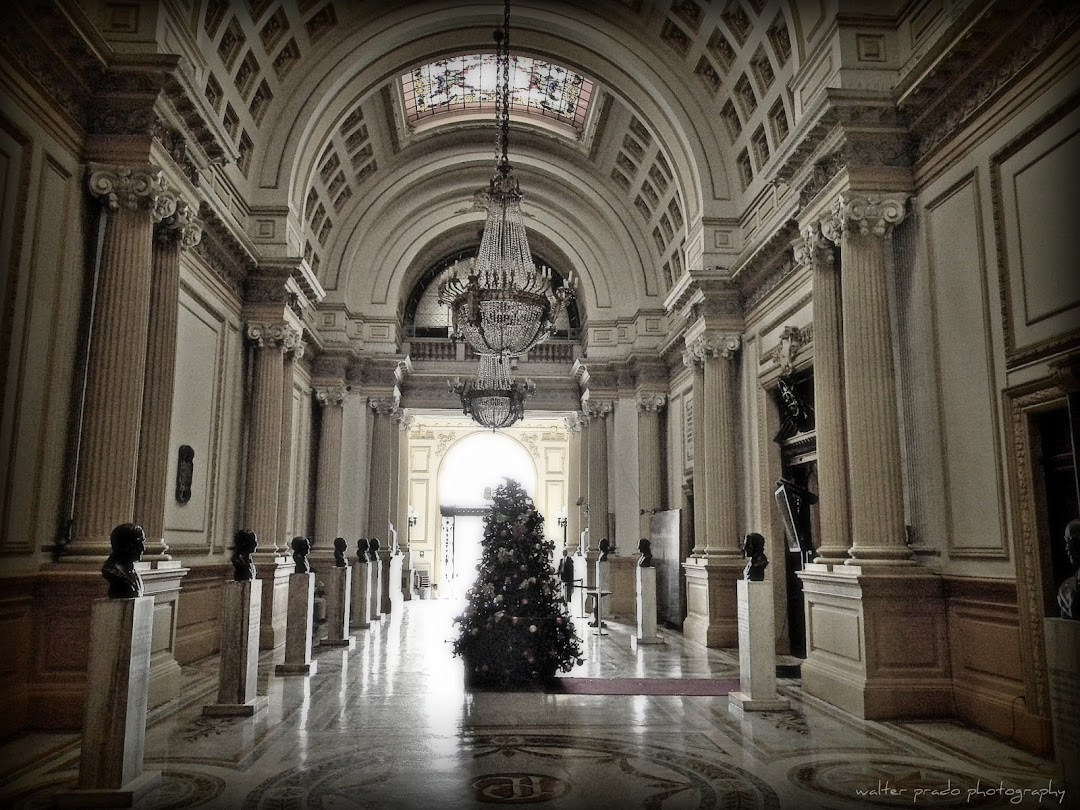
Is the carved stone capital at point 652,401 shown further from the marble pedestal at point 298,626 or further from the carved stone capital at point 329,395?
the marble pedestal at point 298,626

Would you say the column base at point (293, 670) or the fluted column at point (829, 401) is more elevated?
the fluted column at point (829, 401)

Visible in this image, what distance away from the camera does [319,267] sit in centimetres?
1719

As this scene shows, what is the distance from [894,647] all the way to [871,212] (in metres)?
4.03

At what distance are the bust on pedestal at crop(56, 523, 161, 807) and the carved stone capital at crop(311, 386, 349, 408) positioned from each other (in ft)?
39.2

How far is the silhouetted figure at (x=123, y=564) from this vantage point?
4922mm

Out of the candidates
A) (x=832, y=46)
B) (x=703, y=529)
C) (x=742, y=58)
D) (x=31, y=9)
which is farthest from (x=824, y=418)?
(x=31, y=9)

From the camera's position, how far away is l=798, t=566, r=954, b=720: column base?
707cm

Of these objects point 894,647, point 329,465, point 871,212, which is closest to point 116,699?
point 894,647

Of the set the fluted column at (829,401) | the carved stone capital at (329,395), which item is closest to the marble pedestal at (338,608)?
the carved stone capital at (329,395)

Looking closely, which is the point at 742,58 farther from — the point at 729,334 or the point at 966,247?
the point at 966,247

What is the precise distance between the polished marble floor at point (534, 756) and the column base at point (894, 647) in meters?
0.23

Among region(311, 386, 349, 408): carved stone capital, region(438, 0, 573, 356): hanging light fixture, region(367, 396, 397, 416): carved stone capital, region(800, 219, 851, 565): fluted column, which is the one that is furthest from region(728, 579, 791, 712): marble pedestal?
region(367, 396, 397, 416): carved stone capital

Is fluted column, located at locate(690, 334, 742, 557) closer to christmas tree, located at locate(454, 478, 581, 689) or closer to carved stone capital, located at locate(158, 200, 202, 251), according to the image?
christmas tree, located at locate(454, 478, 581, 689)

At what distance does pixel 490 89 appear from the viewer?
16.2m
